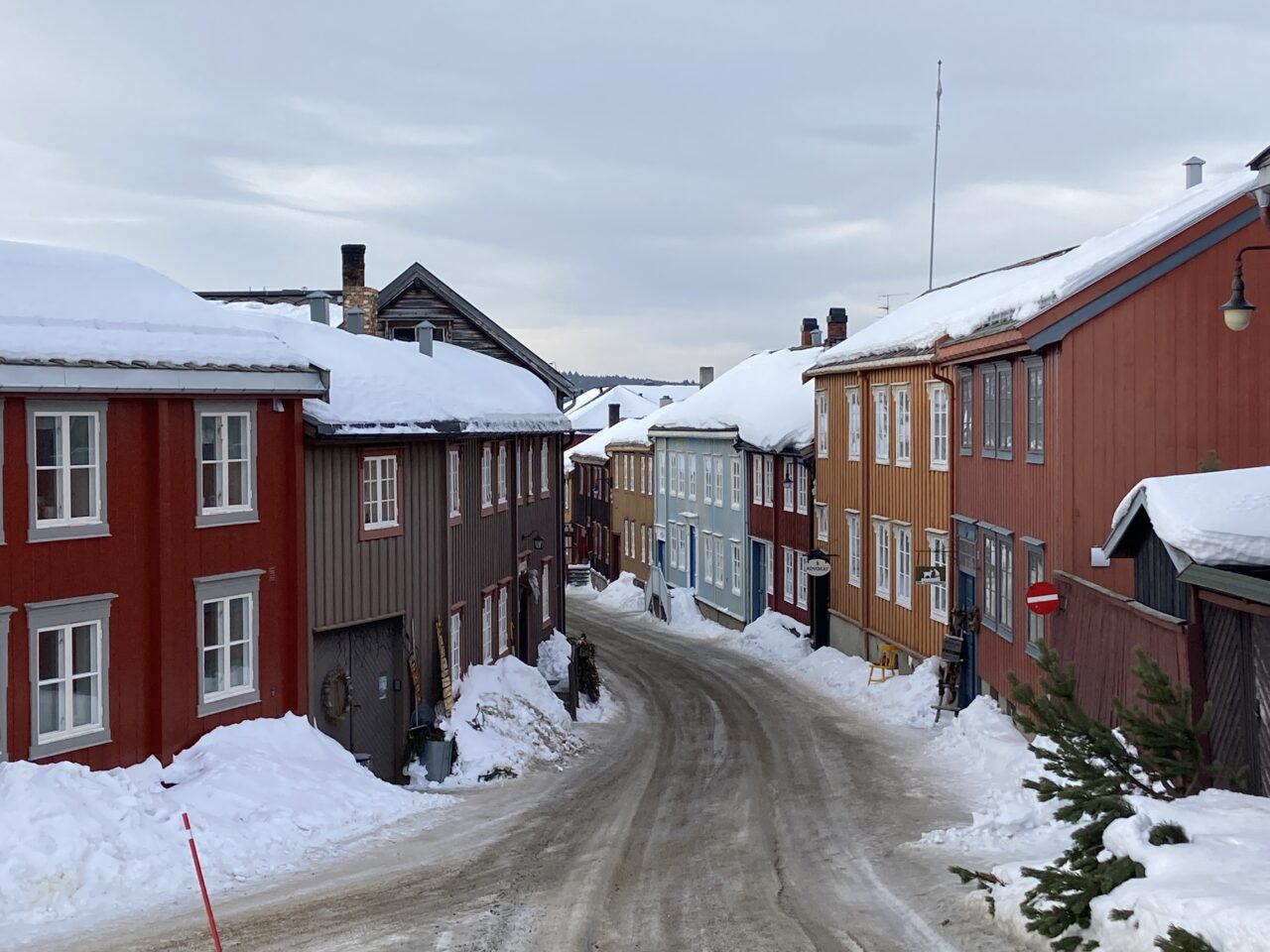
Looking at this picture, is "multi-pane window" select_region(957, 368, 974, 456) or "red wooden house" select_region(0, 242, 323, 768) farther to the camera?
"multi-pane window" select_region(957, 368, 974, 456)

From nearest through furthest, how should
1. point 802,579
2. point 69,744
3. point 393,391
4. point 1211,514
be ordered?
point 1211,514 < point 69,744 < point 393,391 < point 802,579

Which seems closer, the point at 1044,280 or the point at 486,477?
the point at 1044,280

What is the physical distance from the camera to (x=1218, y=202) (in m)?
17.9

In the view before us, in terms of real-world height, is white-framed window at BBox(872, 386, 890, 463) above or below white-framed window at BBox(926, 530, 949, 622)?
above

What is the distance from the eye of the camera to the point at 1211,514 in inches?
473

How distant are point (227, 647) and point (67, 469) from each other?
3.28 m

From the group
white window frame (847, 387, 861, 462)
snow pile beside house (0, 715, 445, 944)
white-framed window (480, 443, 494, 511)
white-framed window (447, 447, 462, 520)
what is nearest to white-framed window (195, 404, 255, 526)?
snow pile beside house (0, 715, 445, 944)

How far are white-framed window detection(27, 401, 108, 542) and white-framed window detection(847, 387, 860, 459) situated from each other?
18.7m

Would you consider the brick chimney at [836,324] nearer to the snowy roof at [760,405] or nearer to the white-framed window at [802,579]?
the snowy roof at [760,405]

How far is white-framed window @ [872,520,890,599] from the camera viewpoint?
94.1 ft

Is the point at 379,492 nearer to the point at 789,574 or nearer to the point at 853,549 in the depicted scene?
the point at 853,549

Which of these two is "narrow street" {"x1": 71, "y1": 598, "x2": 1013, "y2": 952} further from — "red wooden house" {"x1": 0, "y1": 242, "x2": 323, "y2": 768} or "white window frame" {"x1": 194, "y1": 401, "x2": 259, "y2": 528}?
"white window frame" {"x1": 194, "y1": 401, "x2": 259, "y2": 528}

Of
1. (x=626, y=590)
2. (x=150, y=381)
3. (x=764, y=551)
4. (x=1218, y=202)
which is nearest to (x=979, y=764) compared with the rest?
(x=1218, y=202)

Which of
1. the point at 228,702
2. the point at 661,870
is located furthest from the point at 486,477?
the point at 661,870
